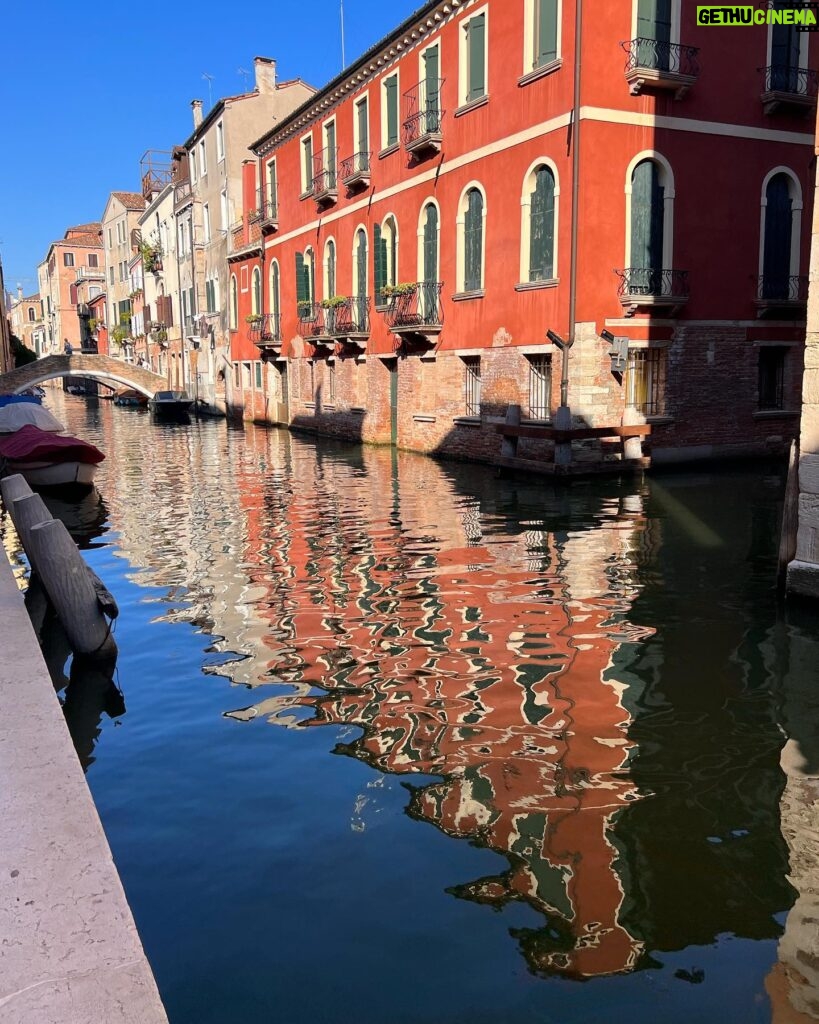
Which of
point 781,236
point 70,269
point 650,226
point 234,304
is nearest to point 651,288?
point 650,226

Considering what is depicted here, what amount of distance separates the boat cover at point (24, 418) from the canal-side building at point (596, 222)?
7.69 m

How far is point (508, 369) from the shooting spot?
17438 millimetres

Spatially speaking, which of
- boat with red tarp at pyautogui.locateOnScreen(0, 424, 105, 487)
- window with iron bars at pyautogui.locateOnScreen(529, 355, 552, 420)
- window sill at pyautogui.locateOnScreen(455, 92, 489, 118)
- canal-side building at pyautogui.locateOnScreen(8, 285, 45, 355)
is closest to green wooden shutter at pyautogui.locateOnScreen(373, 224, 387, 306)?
window sill at pyautogui.locateOnScreen(455, 92, 489, 118)

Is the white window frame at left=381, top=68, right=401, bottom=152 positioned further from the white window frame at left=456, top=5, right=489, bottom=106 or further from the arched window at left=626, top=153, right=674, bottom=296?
the arched window at left=626, top=153, right=674, bottom=296

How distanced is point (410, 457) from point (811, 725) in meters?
16.1

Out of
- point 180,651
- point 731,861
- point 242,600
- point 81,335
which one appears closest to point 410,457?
point 242,600

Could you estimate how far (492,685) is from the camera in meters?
6.04

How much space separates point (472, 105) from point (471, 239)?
8.07 feet

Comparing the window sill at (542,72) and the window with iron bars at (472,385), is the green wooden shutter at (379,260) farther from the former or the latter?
the window sill at (542,72)

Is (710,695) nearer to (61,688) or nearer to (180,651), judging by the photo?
(180,651)

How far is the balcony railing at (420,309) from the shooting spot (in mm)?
19828

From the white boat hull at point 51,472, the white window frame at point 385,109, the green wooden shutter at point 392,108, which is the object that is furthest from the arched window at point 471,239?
the white boat hull at point 51,472

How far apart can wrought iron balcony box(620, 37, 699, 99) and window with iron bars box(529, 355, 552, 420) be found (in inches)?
183

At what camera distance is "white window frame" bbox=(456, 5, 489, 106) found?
17344 mm
